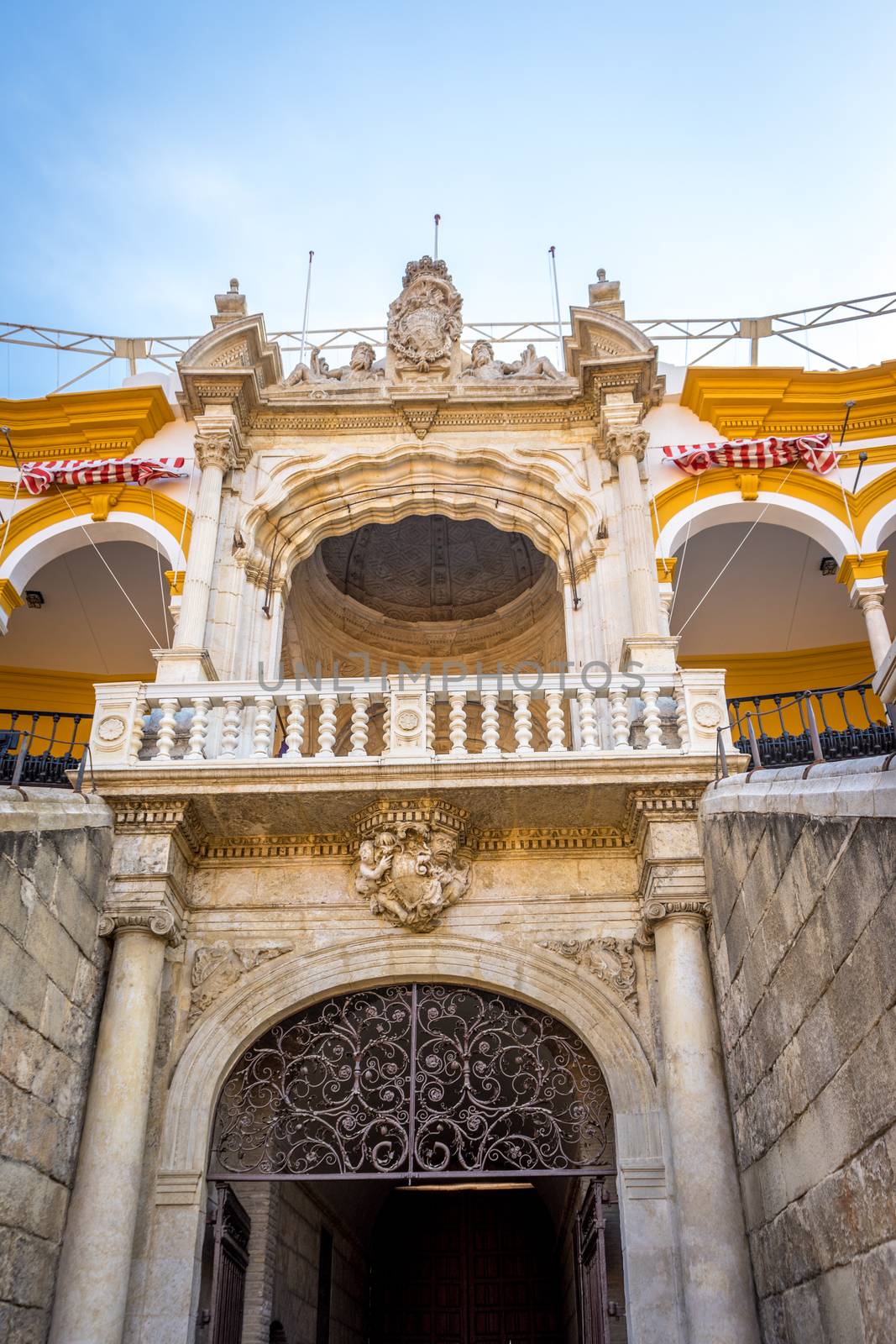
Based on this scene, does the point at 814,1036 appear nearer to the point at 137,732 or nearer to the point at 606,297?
the point at 137,732

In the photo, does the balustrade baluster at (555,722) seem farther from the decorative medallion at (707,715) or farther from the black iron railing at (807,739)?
the black iron railing at (807,739)

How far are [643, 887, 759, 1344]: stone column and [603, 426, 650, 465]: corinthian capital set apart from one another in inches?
171

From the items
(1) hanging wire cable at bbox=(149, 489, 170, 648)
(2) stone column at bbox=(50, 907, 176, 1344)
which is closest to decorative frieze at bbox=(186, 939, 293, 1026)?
(2) stone column at bbox=(50, 907, 176, 1344)

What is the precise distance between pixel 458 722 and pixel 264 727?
1.39 m

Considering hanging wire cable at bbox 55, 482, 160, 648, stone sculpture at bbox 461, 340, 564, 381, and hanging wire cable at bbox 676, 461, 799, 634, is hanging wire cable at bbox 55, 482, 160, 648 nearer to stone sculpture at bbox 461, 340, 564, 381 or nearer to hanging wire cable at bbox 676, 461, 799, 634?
stone sculpture at bbox 461, 340, 564, 381

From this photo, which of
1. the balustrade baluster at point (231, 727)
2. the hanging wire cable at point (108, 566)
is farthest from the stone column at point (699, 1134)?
the hanging wire cable at point (108, 566)

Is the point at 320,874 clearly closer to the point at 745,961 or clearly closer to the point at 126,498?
the point at 745,961

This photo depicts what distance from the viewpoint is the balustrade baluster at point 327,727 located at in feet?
26.9

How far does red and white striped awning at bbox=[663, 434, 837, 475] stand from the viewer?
10.7 m

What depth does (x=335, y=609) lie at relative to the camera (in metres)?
14.4

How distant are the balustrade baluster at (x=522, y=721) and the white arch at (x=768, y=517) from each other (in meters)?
2.92

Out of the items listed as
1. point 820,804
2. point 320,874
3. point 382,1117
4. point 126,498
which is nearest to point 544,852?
point 320,874

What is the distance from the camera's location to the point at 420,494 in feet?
36.5

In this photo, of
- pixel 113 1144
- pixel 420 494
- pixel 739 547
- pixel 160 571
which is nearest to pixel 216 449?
pixel 420 494
